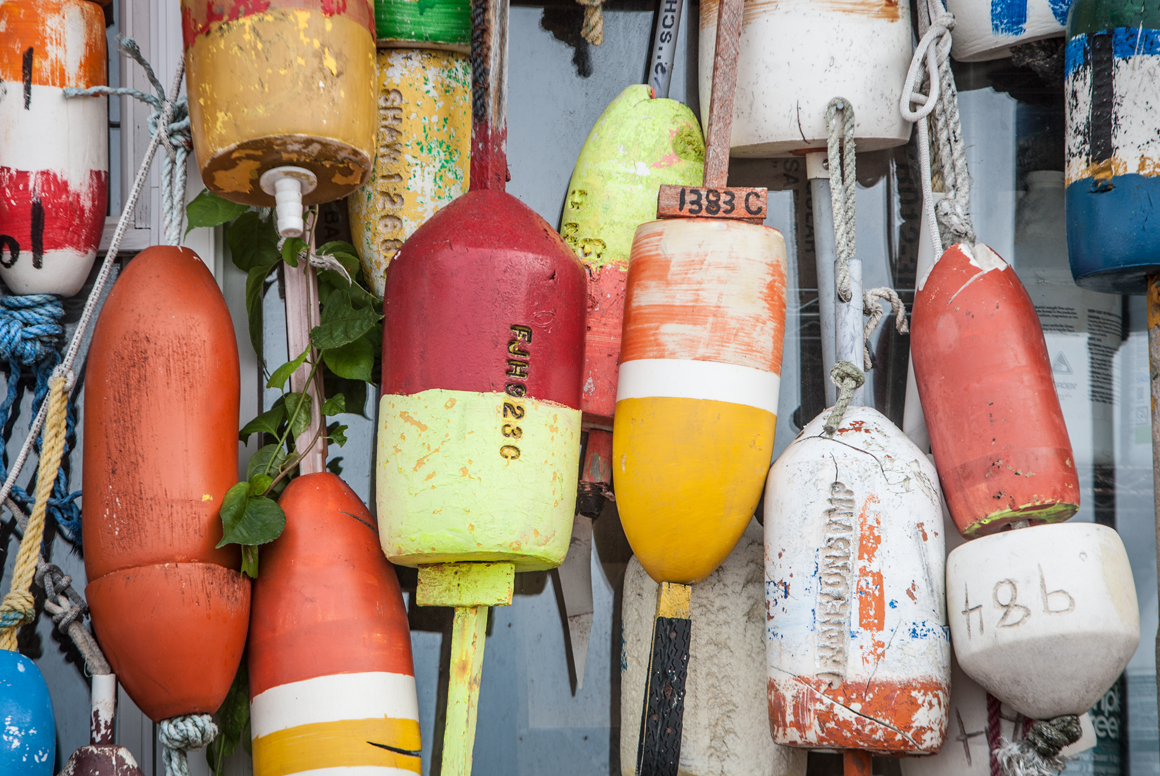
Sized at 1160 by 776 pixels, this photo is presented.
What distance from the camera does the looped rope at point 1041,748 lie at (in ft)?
2.67

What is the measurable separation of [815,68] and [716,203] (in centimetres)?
20

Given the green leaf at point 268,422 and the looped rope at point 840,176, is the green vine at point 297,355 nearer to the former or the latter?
the green leaf at point 268,422

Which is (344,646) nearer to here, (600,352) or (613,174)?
(600,352)

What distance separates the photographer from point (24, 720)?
813mm

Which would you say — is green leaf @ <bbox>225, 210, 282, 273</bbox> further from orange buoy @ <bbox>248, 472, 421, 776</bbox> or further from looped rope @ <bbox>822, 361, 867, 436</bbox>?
looped rope @ <bbox>822, 361, 867, 436</bbox>

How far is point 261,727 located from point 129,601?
0.49 feet

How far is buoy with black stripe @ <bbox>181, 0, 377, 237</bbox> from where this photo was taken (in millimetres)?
811

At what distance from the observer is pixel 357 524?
91 cm

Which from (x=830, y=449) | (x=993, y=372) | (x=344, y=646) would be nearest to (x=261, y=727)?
(x=344, y=646)

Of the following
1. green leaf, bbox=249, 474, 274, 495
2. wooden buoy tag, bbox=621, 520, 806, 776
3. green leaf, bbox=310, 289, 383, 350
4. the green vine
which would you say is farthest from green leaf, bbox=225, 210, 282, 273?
wooden buoy tag, bbox=621, 520, 806, 776

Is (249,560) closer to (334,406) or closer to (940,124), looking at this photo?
(334,406)

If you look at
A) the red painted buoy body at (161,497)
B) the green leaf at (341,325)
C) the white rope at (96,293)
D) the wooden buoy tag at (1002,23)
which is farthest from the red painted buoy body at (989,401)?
the white rope at (96,293)

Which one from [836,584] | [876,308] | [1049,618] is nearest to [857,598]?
[836,584]

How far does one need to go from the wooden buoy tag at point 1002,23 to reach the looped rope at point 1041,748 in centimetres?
63
